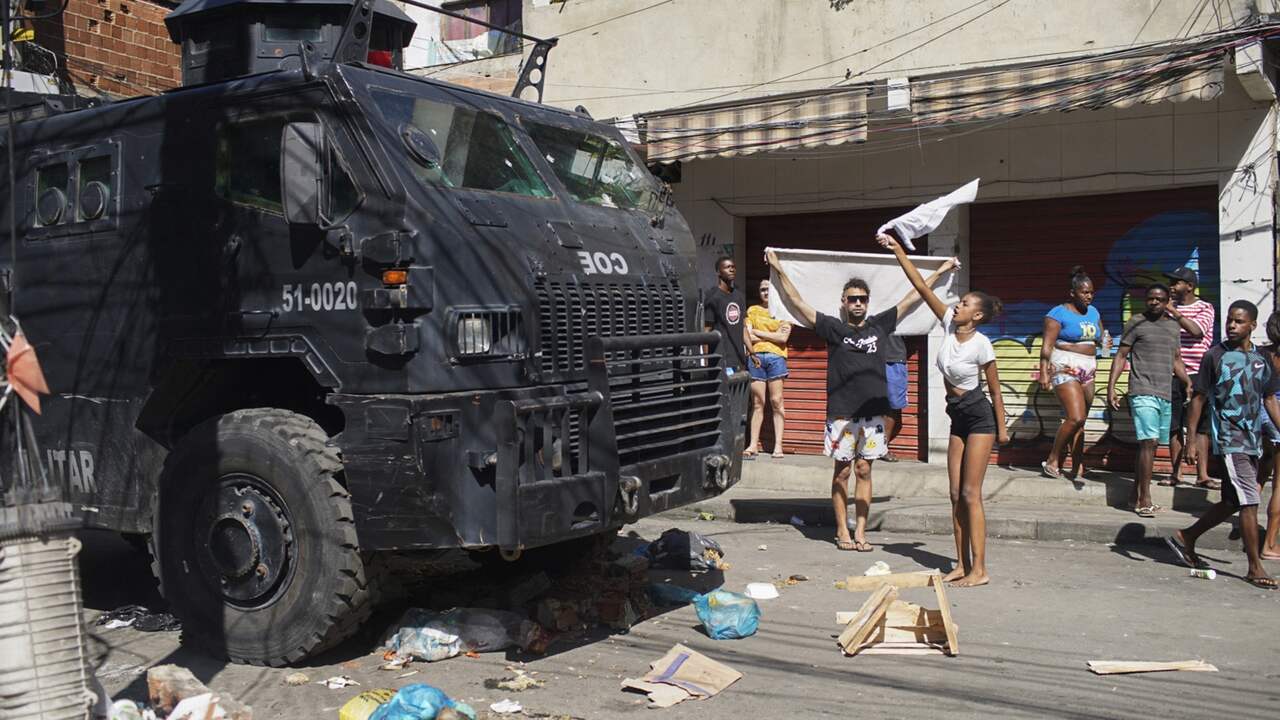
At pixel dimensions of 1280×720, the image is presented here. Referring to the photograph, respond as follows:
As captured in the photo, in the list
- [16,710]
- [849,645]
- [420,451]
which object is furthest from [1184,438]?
[16,710]

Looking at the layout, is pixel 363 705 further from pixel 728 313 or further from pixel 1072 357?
pixel 1072 357

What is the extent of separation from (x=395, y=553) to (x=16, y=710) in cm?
250

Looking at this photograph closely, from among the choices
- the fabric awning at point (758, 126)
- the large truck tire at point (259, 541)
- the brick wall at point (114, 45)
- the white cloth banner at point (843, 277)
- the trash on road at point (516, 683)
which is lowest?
the trash on road at point (516, 683)

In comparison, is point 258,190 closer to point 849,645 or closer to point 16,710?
point 16,710

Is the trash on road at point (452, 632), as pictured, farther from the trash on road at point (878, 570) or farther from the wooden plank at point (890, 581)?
the trash on road at point (878, 570)

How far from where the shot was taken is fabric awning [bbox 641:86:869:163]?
37.6 feet

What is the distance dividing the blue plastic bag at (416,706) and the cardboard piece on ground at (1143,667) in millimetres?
2912

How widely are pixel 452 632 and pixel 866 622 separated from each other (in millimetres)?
2032

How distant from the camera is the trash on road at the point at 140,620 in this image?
6863 mm

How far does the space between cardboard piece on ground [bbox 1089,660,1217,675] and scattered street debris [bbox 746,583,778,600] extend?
6.69 feet

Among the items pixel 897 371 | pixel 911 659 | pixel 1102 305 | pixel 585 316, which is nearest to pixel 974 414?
pixel 911 659

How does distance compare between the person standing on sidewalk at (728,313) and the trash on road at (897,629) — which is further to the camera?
the person standing on sidewalk at (728,313)

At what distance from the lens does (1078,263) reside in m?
11.8

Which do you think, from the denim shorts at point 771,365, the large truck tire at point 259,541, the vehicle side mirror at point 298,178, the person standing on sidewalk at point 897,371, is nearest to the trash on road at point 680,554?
the large truck tire at point 259,541
